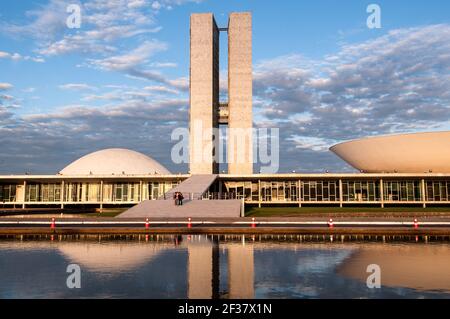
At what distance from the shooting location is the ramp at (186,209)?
110 ft

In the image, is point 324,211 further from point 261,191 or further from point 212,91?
point 212,91

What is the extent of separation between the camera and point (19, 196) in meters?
60.4

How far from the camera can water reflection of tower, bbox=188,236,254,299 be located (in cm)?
980

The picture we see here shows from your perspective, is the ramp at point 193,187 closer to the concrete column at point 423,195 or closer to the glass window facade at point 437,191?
the concrete column at point 423,195

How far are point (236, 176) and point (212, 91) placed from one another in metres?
20.6

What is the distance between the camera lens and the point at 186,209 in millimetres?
34875

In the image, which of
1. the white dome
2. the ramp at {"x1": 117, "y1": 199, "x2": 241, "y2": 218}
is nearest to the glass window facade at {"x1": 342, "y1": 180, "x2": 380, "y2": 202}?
the ramp at {"x1": 117, "y1": 199, "x2": 241, "y2": 218}

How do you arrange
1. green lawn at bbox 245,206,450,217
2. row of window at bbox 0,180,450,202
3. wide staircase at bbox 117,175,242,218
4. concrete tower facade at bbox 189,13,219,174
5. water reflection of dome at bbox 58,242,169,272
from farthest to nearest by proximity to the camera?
concrete tower facade at bbox 189,13,219,174, row of window at bbox 0,180,450,202, green lawn at bbox 245,206,450,217, wide staircase at bbox 117,175,242,218, water reflection of dome at bbox 58,242,169,272

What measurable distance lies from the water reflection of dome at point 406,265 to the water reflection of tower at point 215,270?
2.78 meters

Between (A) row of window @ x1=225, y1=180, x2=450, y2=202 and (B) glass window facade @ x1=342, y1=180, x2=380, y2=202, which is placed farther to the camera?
(B) glass window facade @ x1=342, y1=180, x2=380, y2=202

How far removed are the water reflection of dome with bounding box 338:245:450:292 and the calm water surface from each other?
0.08 ft

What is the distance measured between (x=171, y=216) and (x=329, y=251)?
62.3ft

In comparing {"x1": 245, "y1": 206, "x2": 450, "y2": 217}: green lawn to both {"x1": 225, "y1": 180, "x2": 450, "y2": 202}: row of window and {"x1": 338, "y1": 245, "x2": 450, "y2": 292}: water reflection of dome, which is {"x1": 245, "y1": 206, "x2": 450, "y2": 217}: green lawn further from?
{"x1": 338, "y1": 245, "x2": 450, "y2": 292}: water reflection of dome

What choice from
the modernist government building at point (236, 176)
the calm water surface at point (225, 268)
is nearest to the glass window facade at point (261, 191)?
the modernist government building at point (236, 176)
